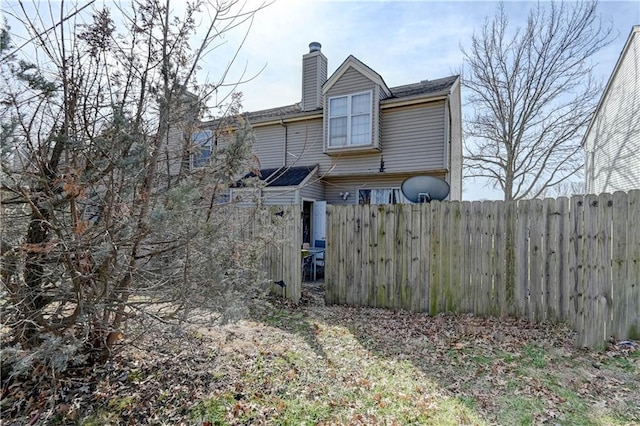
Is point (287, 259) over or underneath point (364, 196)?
underneath

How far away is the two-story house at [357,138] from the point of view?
11.4m

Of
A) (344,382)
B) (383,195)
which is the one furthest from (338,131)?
(344,382)

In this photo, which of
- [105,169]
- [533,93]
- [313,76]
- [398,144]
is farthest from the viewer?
[533,93]

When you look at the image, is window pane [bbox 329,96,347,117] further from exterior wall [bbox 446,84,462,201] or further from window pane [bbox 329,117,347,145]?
exterior wall [bbox 446,84,462,201]

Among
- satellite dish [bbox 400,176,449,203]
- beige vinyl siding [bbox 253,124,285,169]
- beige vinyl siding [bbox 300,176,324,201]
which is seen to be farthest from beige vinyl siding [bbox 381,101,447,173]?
beige vinyl siding [bbox 253,124,285,169]

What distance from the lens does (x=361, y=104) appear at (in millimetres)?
11977

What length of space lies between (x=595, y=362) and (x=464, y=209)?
2.54 metres

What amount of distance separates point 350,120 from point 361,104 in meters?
0.64

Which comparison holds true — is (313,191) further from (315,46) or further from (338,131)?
(315,46)

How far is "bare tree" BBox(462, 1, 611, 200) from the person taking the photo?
51.5ft

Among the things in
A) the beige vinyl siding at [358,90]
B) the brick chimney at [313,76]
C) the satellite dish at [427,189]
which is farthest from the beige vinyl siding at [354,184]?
the satellite dish at [427,189]

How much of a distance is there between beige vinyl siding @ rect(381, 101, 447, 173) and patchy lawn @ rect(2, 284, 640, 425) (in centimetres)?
741

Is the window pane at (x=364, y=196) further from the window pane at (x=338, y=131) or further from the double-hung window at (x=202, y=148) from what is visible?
the double-hung window at (x=202, y=148)

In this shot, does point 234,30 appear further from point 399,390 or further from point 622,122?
point 622,122
